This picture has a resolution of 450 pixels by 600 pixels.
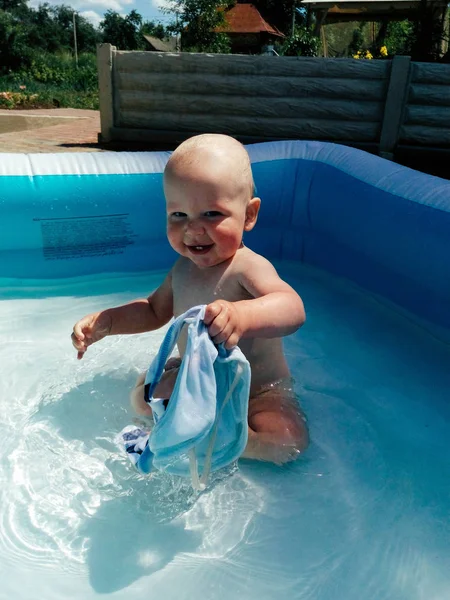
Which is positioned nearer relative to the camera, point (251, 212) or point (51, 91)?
point (251, 212)

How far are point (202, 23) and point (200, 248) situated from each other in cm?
2140

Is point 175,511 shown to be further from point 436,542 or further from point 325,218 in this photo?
point 325,218

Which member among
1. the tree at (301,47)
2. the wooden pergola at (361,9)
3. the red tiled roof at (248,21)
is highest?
the red tiled roof at (248,21)

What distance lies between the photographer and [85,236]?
3340 mm

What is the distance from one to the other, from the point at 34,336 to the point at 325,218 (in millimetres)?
1888

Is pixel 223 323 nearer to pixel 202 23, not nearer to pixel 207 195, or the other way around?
pixel 207 195

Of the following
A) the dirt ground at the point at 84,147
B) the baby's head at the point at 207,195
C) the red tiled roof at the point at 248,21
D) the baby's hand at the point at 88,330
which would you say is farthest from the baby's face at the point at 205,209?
the red tiled roof at the point at 248,21

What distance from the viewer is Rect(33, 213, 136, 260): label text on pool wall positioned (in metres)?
3.28

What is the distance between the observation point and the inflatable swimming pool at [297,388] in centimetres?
150

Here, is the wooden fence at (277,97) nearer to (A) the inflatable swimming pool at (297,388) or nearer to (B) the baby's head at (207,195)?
(A) the inflatable swimming pool at (297,388)

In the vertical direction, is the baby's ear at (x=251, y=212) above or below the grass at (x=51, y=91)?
above

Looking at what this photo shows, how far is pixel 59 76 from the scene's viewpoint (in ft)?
54.9

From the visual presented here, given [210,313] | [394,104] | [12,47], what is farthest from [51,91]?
[12,47]

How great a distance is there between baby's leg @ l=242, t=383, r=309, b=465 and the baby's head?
0.53 metres
